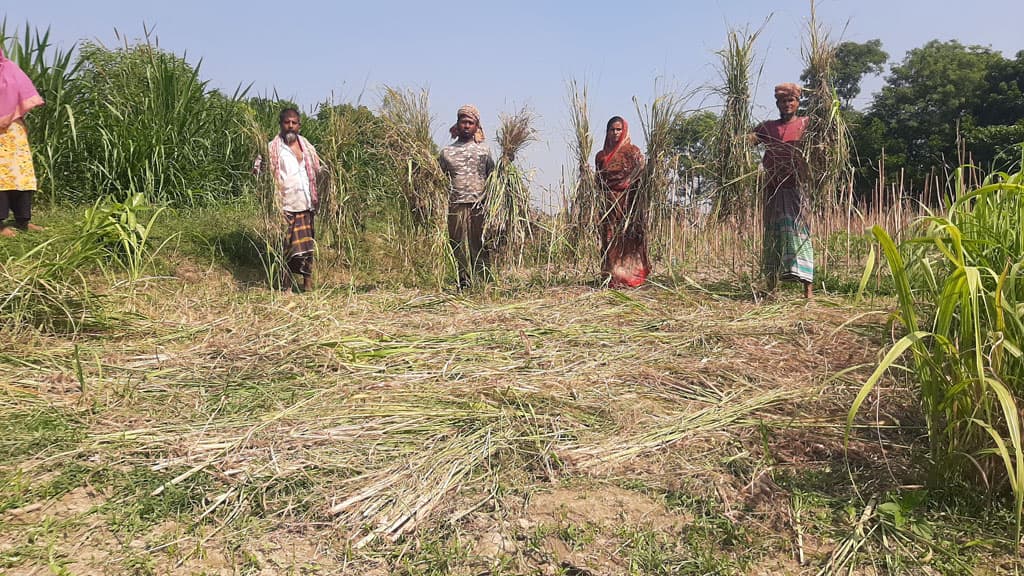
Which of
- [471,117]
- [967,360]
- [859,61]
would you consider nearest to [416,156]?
[471,117]

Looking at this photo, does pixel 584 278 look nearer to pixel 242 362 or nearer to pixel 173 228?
pixel 242 362

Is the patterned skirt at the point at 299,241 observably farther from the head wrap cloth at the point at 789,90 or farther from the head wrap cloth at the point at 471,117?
the head wrap cloth at the point at 789,90

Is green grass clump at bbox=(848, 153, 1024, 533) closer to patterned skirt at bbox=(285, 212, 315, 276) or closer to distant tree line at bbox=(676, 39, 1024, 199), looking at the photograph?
patterned skirt at bbox=(285, 212, 315, 276)

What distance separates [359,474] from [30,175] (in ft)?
15.5

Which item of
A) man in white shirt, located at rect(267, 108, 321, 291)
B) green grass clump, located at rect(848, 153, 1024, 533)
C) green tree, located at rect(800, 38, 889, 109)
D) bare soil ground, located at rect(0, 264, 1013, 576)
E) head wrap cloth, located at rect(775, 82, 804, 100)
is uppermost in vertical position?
green tree, located at rect(800, 38, 889, 109)

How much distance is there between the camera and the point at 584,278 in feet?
18.0

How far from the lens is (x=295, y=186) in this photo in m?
5.31

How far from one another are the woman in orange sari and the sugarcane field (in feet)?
0.08

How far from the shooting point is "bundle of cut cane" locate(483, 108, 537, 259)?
5078mm

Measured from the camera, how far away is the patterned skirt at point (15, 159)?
5082 mm

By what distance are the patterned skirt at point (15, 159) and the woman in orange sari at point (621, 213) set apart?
442 cm

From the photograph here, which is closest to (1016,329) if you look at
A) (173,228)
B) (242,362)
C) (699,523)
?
(699,523)

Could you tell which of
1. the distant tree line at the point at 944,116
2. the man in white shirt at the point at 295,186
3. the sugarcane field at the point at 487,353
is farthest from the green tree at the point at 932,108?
the man in white shirt at the point at 295,186

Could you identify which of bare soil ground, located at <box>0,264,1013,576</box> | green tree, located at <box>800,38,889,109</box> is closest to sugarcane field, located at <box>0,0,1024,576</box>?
bare soil ground, located at <box>0,264,1013,576</box>
